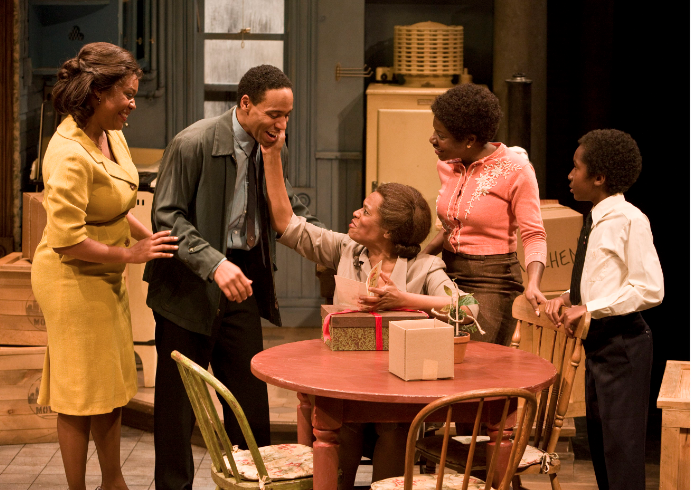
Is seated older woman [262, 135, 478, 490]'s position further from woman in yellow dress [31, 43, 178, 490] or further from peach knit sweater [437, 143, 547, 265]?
woman in yellow dress [31, 43, 178, 490]

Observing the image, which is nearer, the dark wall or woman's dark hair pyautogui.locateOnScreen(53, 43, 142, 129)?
woman's dark hair pyautogui.locateOnScreen(53, 43, 142, 129)

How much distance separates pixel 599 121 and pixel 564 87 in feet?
2.58

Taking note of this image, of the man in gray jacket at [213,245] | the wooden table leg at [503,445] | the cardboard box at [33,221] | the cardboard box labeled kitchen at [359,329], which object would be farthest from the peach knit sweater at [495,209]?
the cardboard box at [33,221]

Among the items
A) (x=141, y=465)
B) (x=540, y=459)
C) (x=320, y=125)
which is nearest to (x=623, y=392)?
(x=540, y=459)

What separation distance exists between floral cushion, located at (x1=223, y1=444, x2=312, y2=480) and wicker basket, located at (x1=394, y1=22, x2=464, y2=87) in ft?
13.2

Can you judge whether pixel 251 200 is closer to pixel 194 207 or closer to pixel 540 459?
pixel 194 207

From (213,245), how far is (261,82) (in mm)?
600

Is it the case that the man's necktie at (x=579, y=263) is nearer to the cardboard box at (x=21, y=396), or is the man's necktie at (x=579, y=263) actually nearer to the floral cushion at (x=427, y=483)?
the floral cushion at (x=427, y=483)

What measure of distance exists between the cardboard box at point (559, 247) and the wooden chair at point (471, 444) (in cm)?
211

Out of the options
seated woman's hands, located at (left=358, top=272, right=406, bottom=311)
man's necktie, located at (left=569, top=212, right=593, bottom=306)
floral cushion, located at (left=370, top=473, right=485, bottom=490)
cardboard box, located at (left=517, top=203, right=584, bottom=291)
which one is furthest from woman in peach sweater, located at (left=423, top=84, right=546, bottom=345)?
cardboard box, located at (left=517, top=203, right=584, bottom=291)

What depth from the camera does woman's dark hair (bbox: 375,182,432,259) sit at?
333 centimetres

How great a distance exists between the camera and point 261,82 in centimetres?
327

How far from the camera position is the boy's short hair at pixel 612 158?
340 centimetres

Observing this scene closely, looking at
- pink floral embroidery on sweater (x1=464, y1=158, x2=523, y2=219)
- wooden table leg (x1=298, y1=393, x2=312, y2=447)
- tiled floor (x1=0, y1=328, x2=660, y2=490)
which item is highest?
pink floral embroidery on sweater (x1=464, y1=158, x2=523, y2=219)
